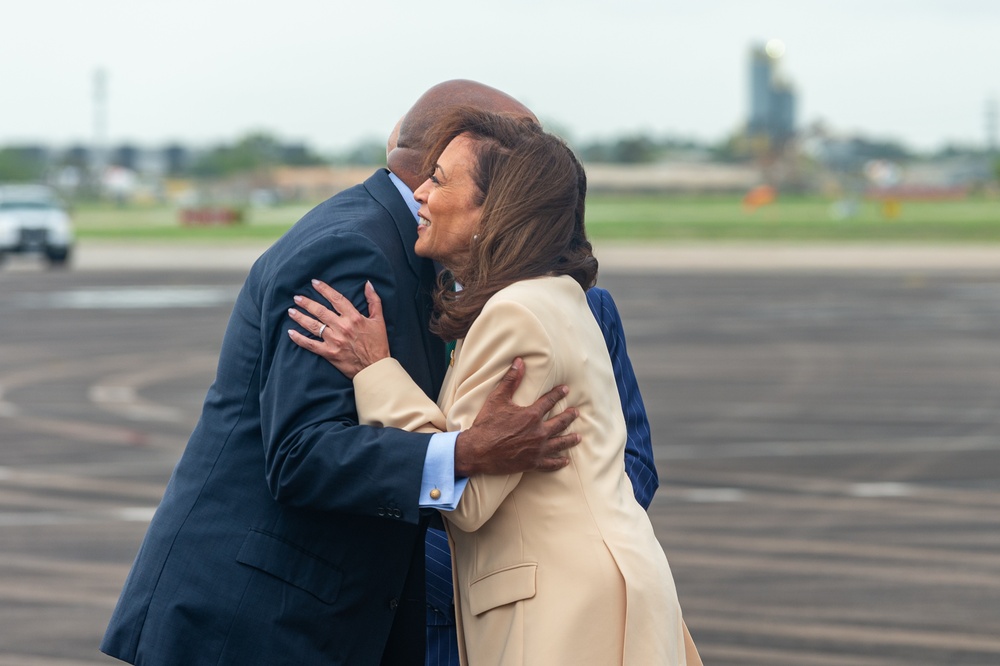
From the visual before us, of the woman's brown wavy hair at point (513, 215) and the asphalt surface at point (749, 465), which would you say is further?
the asphalt surface at point (749, 465)

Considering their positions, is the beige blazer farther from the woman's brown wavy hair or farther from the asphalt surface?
the asphalt surface

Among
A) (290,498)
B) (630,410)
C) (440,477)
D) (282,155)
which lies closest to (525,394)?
(440,477)

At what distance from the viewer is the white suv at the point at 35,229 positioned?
3553 cm

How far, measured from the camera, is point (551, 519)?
2480 mm

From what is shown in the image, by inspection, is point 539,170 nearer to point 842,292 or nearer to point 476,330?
point 476,330

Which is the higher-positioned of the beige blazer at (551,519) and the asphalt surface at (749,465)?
the beige blazer at (551,519)

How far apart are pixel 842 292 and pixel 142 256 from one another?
910 inches

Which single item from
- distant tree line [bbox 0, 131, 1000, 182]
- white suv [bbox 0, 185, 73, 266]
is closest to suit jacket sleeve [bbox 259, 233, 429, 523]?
white suv [bbox 0, 185, 73, 266]

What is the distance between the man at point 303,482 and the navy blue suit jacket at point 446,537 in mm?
248

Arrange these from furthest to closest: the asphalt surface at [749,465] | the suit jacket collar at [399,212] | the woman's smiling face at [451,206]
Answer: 1. the asphalt surface at [749,465]
2. the suit jacket collar at [399,212]
3. the woman's smiling face at [451,206]

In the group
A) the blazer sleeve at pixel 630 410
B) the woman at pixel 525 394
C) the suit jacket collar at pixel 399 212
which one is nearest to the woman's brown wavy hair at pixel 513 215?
the woman at pixel 525 394

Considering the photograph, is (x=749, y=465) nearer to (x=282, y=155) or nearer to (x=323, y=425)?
(x=323, y=425)

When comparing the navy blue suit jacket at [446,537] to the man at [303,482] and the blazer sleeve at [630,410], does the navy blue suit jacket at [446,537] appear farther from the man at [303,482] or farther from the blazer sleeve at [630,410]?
the man at [303,482]

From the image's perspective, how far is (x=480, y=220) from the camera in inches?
102
